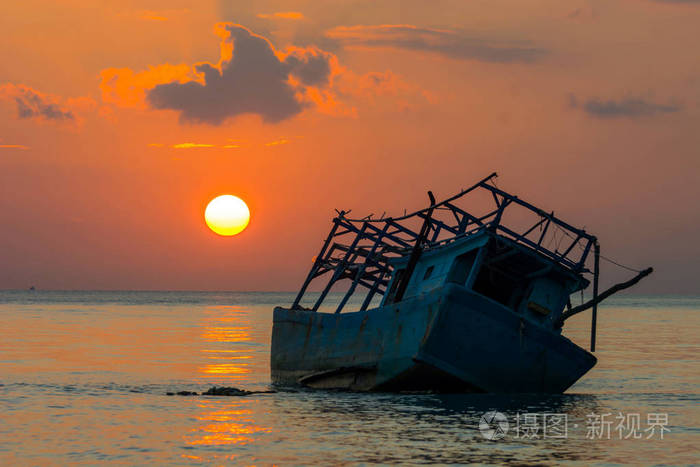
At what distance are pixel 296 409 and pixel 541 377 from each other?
6659 millimetres

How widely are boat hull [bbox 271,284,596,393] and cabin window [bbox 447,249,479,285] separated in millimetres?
1482

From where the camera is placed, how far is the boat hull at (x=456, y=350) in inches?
1029

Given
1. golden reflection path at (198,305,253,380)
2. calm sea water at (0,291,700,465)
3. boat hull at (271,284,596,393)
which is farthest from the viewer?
golden reflection path at (198,305,253,380)

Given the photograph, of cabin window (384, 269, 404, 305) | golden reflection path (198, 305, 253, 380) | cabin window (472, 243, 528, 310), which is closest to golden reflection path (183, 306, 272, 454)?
golden reflection path (198, 305, 253, 380)

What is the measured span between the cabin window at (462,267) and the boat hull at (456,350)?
4.86 feet

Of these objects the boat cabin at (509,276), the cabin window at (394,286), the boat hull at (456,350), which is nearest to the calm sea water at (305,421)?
the boat hull at (456,350)

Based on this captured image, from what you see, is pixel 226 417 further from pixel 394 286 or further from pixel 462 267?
pixel 394 286

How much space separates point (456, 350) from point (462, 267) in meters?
2.75

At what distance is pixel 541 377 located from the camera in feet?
89.5

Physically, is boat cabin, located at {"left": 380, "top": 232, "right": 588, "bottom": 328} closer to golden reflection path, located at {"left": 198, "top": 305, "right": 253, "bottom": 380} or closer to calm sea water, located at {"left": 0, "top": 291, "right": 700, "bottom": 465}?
calm sea water, located at {"left": 0, "top": 291, "right": 700, "bottom": 465}

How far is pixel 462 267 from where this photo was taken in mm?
28109

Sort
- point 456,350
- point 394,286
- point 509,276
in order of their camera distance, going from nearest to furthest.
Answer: point 456,350, point 509,276, point 394,286

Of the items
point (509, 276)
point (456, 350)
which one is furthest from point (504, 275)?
point (456, 350)

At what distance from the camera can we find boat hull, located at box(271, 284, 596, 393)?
26.1 m
